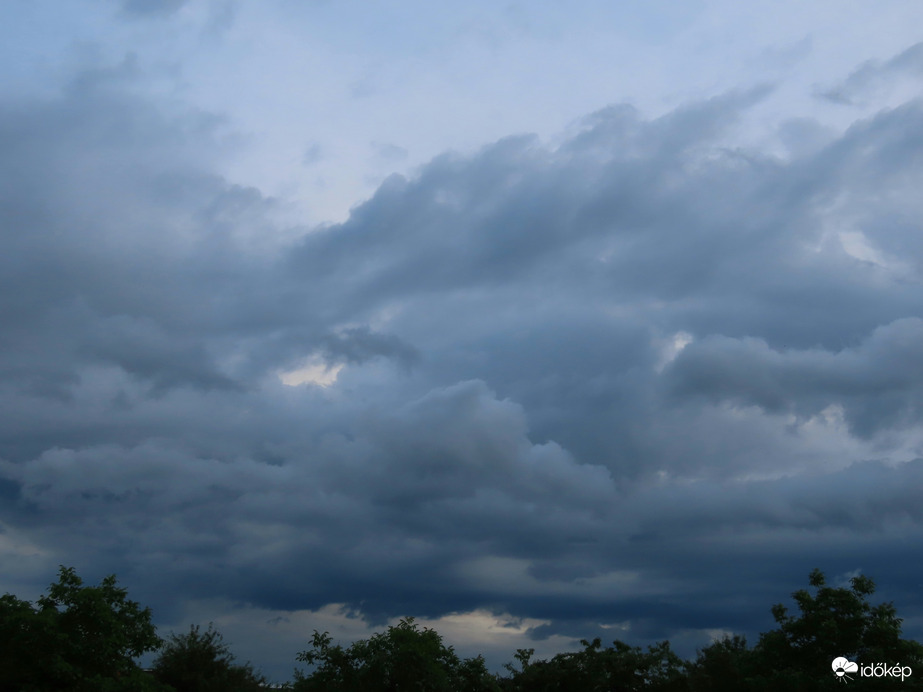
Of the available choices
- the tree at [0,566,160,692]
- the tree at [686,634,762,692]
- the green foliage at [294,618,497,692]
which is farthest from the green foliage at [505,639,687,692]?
the tree at [0,566,160,692]

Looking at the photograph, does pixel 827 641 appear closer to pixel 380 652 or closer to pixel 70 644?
pixel 380 652

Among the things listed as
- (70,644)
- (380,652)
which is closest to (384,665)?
(380,652)

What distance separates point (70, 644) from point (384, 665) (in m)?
18.8

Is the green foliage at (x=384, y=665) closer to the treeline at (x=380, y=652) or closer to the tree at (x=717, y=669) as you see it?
the treeline at (x=380, y=652)

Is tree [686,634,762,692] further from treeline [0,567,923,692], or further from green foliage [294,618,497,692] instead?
green foliage [294,618,497,692]

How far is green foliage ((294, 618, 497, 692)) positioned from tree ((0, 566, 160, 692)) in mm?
10779

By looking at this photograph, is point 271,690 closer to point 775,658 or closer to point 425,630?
point 425,630

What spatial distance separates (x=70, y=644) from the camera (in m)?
45.8

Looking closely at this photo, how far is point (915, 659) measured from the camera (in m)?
46.2

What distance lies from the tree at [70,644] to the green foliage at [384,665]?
10779 millimetres

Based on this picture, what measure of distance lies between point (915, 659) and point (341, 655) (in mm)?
34782

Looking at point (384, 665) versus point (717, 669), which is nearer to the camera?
point (384, 665)

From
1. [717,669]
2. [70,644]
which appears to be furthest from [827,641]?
[70,644]

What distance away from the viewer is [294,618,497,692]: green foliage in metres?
53.0
